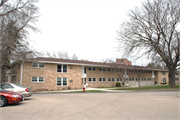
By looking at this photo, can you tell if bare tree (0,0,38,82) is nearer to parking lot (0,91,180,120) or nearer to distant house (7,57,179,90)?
distant house (7,57,179,90)

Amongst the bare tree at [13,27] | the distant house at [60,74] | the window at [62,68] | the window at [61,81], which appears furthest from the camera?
the window at [62,68]

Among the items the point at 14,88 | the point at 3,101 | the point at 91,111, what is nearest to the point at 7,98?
the point at 3,101

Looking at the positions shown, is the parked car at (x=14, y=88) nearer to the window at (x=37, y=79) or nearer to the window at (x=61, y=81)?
the window at (x=37, y=79)

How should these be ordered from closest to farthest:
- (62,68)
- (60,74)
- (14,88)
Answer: (14,88) < (60,74) < (62,68)

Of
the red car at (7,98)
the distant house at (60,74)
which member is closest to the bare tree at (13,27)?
the distant house at (60,74)

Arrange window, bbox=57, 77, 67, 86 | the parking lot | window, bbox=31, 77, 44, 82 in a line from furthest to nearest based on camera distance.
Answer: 1. window, bbox=57, 77, 67, 86
2. window, bbox=31, 77, 44, 82
3. the parking lot

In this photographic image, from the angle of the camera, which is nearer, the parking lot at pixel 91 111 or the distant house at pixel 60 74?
the parking lot at pixel 91 111

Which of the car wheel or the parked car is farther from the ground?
the parked car

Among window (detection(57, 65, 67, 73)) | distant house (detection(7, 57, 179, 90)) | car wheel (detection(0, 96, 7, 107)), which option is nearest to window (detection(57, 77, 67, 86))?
distant house (detection(7, 57, 179, 90))

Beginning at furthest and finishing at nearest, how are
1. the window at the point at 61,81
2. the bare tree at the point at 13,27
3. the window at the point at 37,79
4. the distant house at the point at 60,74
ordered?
the window at the point at 61,81 → the window at the point at 37,79 → the distant house at the point at 60,74 → the bare tree at the point at 13,27

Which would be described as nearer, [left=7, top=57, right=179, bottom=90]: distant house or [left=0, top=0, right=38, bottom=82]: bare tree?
[left=0, top=0, right=38, bottom=82]: bare tree

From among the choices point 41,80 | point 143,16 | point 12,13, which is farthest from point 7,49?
point 143,16

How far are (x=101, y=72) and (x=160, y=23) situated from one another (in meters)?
16.0

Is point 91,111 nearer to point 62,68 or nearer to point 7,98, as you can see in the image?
point 7,98
